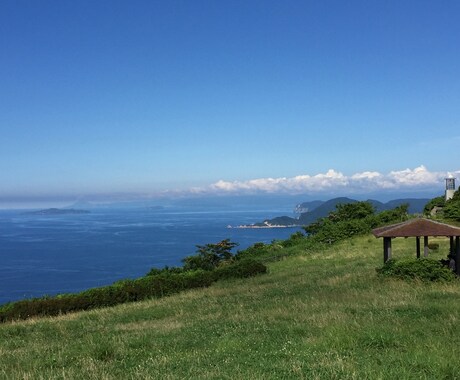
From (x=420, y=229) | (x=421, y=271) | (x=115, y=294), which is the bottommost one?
(x=115, y=294)

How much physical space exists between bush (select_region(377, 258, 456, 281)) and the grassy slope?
1.68 metres

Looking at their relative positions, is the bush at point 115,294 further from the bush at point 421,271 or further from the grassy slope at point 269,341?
the bush at point 421,271

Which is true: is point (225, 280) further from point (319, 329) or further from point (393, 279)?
point (319, 329)

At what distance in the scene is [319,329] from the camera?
930 cm

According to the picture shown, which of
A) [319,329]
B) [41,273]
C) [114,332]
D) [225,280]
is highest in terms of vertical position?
[319,329]

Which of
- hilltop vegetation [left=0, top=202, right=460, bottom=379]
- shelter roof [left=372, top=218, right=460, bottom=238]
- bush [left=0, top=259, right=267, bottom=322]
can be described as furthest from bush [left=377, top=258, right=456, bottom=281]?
bush [left=0, top=259, right=267, bottom=322]

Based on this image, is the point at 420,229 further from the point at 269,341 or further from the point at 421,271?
the point at 269,341

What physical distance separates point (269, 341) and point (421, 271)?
11372 mm

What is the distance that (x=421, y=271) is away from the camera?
17.5 meters

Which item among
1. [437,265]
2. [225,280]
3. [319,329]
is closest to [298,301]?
[319,329]

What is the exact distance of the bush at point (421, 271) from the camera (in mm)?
17312

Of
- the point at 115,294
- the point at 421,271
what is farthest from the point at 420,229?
the point at 115,294

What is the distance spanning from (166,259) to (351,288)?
94425 mm

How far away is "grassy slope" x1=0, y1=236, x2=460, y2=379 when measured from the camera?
648 centimetres
